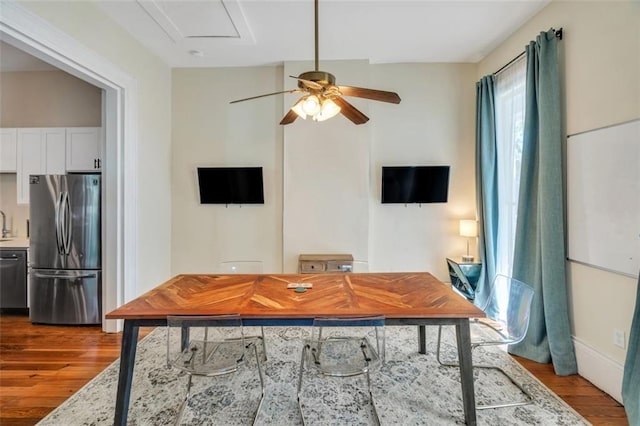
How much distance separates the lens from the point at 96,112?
12.6 ft

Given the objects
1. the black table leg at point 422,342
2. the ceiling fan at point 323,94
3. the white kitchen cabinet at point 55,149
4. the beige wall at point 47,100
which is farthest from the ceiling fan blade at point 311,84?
the white kitchen cabinet at point 55,149

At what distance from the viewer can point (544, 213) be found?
8.37 feet

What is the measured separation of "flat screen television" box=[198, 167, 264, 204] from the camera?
4.08m

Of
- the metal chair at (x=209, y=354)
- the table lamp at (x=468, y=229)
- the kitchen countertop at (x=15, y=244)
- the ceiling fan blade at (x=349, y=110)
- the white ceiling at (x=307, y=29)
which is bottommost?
the metal chair at (x=209, y=354)

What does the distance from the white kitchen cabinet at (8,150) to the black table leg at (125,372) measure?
3.50m

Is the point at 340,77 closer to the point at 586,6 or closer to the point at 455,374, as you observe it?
the point at 586,6

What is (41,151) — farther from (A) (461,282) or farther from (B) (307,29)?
(A) (461,282)

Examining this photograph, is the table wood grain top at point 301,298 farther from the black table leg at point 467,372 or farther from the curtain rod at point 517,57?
the curtain rod at point 517,57

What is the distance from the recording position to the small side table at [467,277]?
3.58 m

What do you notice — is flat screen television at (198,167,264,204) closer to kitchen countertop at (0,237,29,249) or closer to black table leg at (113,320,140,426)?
kitchen countertop at (0,237,29,249)

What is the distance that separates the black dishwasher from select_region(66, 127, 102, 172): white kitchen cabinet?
1.19 metres

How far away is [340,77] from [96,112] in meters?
3.18

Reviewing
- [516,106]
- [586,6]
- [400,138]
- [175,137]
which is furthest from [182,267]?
[586,6]

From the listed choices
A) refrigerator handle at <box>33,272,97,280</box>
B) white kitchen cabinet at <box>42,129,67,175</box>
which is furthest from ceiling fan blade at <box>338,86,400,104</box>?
white kitchen cabinet at <box>42,129,67,175</box>
